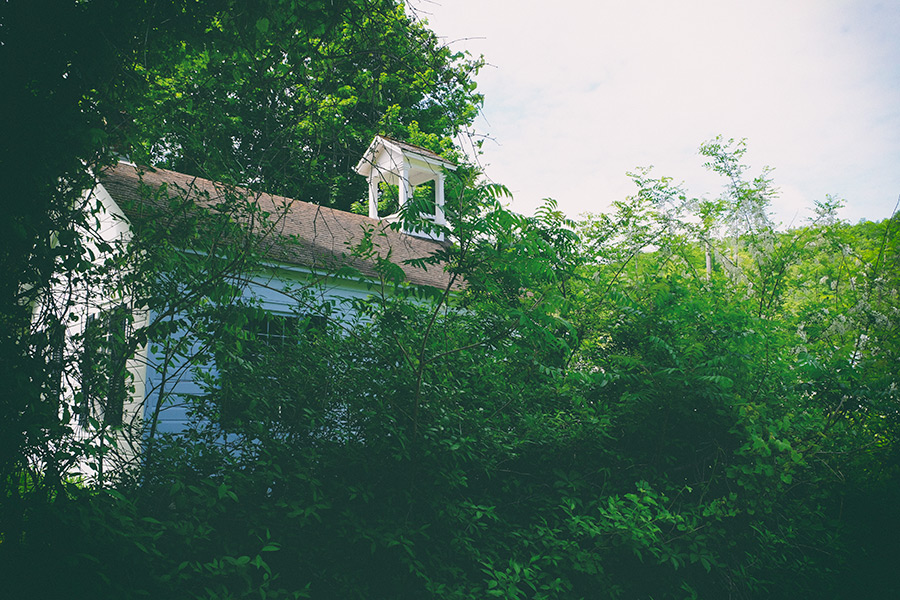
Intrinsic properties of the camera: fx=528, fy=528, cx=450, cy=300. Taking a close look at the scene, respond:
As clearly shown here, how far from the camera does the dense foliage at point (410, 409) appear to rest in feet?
9.41

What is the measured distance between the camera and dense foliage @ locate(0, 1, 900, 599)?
9.41ft

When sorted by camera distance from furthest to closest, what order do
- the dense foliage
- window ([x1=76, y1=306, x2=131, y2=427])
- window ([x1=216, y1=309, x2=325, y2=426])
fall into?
window ([x1=216, y1=309, x2=325, y2=426]) → window ([x1=76, y1=306, x2=131, y2=427]) → the dense foliage

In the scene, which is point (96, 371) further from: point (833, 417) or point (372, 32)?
point (833, 417)

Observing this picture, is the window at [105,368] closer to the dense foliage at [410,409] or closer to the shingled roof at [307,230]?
the dense foliage at [410,409]

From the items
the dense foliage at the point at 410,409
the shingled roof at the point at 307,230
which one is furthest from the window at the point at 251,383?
the shingled roof at the point at 307,230

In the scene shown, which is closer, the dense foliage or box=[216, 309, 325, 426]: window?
the dense foliage

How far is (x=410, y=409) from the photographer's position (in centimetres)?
399

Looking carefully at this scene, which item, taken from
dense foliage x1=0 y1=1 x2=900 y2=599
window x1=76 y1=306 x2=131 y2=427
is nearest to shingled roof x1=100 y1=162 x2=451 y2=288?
dense foliage x1=0 y1=1 x2=900 y2=599

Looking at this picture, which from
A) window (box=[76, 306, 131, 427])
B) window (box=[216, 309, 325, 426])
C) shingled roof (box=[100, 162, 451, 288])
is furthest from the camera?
shingled roof (box=[100, 162, 451, 288])

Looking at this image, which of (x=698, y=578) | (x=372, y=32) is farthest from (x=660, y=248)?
(x=372, y=32)

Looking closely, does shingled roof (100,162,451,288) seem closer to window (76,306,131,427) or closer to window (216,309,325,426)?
window (216,309,325,426)

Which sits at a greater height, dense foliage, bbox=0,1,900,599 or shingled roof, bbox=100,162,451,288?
shingled roof, bbox=100,162,451,288

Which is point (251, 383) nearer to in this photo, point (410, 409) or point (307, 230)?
point (410, 409)

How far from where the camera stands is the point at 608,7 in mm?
4250
